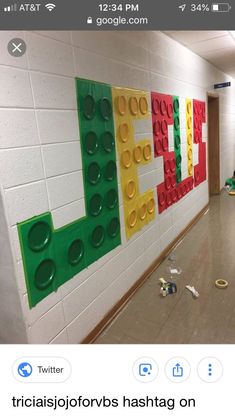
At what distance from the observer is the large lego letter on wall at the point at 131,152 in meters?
1.89

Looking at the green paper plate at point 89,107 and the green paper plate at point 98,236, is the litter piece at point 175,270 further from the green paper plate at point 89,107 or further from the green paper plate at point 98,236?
the green paper plate at point 89,107

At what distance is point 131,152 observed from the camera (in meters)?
2.04

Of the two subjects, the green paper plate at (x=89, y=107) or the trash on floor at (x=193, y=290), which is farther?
the trash on floor at (x=193, y=290)

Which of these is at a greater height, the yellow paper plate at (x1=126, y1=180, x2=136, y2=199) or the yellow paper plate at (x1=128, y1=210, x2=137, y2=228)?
the yellow paper plate at (x1=126, y1=180, x2=136, y2=199)

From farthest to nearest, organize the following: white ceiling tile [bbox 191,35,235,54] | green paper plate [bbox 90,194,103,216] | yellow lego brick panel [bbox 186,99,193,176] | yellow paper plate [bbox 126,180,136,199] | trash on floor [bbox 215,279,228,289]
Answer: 1. yellow lego brick panel [bbox 186,99,193,176]
2. white ceiling tile [bbox 191,35,235,54]
3. trash on floor [bbox 215,279,228,289]
4. yellow paper plate [bbox 126,180,136,199]
5. green paper plate [bbox 90,194,103,216]
